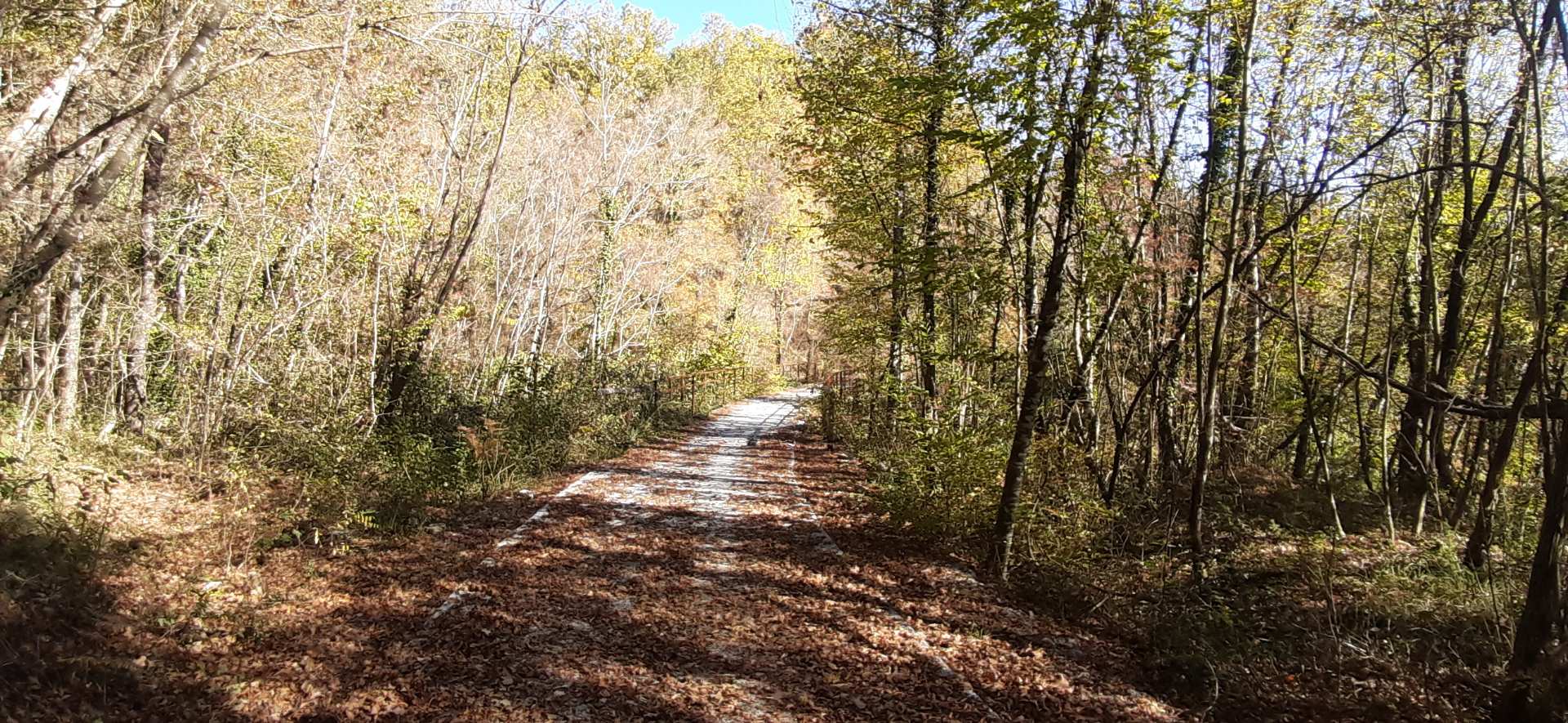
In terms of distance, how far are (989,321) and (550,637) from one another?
9760 mm

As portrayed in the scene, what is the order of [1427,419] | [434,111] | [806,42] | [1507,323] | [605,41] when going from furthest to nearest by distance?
[605,41] → [806,42] → [434,111] → [1507,323] → [1427,419]

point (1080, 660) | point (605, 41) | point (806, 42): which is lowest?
point (1080, 660)

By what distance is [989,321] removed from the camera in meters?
13.0

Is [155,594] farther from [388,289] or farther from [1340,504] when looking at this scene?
[1340,504]

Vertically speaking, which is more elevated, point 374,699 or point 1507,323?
point 1507,323

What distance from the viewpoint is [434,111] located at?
11.3 meters

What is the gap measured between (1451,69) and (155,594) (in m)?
12.5

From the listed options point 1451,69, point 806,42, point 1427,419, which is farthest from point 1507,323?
point 806,42

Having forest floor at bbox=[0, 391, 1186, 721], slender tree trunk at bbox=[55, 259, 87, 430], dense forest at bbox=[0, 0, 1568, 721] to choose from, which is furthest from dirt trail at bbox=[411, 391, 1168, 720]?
slender tree trunk at bbox=[55, 259, 87, 430]

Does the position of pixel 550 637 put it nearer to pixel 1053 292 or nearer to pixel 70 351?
pixel 1053 292

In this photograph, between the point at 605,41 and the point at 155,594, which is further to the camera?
the point at 605,41

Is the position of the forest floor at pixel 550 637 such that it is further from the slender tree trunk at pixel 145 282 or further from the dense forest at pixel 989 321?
the slender tree trunk at pixel 145 282

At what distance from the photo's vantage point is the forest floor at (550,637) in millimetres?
4059

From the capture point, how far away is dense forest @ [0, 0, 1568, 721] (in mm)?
5145
